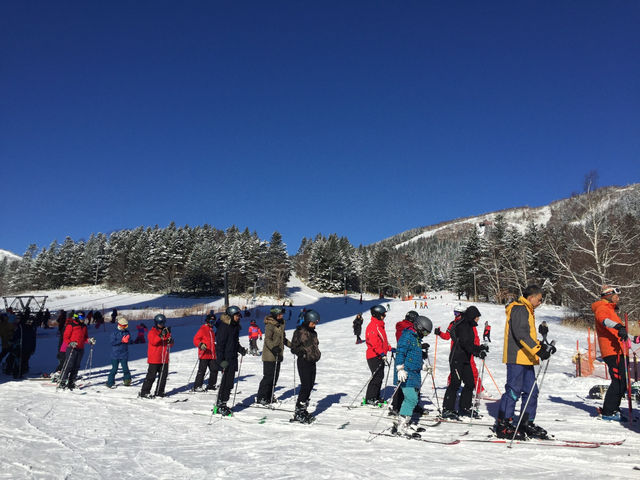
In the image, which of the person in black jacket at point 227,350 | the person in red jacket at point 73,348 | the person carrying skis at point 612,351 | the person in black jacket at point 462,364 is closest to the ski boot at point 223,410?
the person in black jacket at point 227,350

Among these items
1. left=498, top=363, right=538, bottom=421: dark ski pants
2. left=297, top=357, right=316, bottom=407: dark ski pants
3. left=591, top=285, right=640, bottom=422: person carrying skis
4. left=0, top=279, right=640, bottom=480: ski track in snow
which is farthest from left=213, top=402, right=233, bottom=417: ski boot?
left=591, top=285, right=640, bottom=422: person carrying skis

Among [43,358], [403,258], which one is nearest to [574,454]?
[43,358]

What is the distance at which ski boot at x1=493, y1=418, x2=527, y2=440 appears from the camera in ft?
18.7

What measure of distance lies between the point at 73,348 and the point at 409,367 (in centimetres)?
854

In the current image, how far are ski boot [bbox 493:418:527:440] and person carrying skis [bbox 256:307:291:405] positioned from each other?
422 centimetres

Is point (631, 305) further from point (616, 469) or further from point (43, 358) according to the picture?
point (43, 358)

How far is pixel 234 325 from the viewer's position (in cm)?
845

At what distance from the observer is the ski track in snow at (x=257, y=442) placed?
15.2 ft

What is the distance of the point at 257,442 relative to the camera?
5914mm

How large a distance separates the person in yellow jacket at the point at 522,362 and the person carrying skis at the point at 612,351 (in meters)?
1.50

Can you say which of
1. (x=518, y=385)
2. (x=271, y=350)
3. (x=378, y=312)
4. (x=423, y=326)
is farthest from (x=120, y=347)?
(x=518, y=385)

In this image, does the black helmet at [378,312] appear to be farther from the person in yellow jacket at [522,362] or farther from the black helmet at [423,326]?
the person in yellow jacket at [522,362]

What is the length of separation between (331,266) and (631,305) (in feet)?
223

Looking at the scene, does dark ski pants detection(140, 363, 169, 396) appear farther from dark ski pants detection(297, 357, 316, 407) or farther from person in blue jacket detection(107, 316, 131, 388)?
dark ski pants detection(297, 357, 316, 407)
